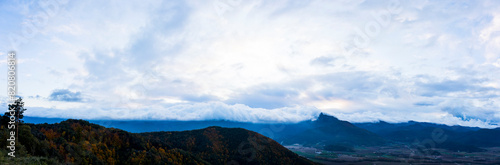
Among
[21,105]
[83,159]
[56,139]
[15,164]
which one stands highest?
[21,105]

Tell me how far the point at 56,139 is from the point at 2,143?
74930mm

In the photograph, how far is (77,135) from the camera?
639ft

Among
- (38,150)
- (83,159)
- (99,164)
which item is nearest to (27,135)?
(38,150)

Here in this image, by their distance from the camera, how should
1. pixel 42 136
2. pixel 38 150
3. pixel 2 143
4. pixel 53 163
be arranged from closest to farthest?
pixel 53 163 < pixel 2 143 < pixel 38 150 < pixel 42 136

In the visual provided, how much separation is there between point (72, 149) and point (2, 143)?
71.8 meters

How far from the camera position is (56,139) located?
160 meters

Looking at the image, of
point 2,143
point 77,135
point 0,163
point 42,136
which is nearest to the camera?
point 0,163

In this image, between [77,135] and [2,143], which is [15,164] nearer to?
[2,143]

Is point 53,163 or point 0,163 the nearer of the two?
point 0,163

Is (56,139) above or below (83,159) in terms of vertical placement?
above

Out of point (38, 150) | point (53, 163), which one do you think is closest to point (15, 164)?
point (53, 163)

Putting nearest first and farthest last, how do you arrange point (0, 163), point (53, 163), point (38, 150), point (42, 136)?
point (0, 163), point (53, 163), point (38, 150), point (42, 136)

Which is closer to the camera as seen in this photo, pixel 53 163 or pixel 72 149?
pixel 53 163

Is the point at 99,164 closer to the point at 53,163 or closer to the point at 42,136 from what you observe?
the point at 42,136
